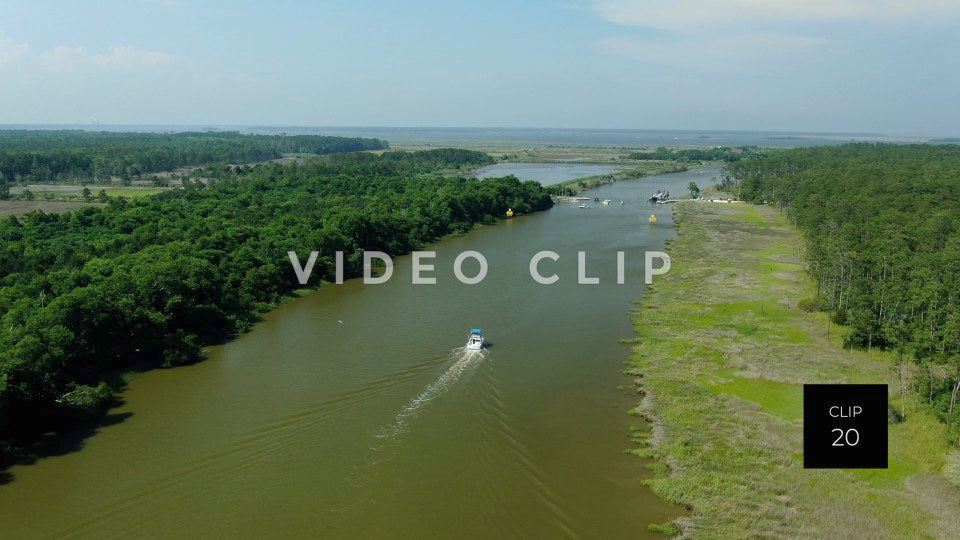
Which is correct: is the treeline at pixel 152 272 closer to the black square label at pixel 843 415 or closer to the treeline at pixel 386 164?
the black square label at pixel 843 415

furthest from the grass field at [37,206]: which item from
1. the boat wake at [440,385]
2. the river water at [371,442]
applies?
the boat wake at [440,385]

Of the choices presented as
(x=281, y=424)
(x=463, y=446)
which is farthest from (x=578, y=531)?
(x=281, y=424)

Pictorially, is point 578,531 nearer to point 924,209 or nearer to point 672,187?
point 924,209

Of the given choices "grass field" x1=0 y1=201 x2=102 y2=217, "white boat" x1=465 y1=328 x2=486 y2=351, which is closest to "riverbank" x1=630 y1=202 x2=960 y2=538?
"white boat" x1=465 y1=328 x2=486 y2=351

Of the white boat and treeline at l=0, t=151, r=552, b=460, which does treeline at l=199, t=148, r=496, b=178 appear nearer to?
treeline at l=0, t=151, r=552, b=460

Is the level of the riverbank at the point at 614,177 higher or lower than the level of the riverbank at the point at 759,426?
higher

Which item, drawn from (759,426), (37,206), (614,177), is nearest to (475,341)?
(759,426)
